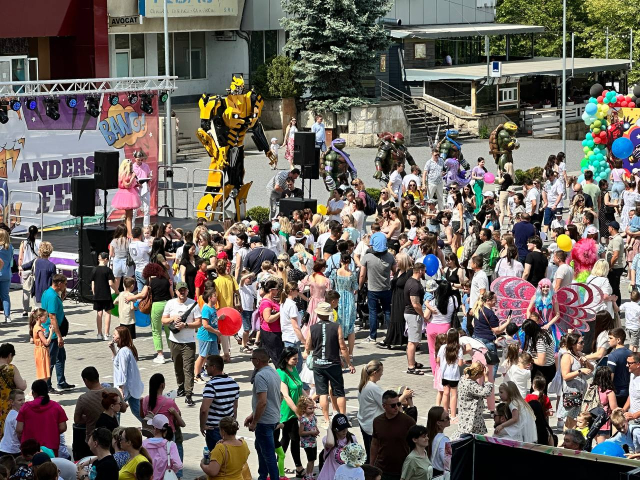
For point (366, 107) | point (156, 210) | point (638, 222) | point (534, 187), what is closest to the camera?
point (638, 222)

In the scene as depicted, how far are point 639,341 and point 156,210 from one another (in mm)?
13660

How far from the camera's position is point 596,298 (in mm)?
15969

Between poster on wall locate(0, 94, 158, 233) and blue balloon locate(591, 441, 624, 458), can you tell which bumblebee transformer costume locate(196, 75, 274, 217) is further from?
blue balloon locate(591, 441, 624, 458)

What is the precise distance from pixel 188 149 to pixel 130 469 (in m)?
29.6

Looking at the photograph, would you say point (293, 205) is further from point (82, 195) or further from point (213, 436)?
point (213, 436)

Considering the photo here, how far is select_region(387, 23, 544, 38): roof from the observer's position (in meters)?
48.4

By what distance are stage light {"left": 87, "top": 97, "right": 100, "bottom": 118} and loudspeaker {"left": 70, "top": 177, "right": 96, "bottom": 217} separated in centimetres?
474

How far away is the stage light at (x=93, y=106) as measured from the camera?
2528 cm

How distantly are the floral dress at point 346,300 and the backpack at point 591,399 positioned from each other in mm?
4092

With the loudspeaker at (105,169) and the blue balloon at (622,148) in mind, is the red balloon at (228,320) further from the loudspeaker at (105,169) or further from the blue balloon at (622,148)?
the blue balloon at (622,148)

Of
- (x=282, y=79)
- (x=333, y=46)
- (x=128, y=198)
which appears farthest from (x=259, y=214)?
(x=282, y=79)

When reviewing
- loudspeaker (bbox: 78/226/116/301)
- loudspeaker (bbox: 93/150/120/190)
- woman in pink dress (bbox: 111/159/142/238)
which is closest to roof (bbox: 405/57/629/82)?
woman in pink dress (bbox: 111/159/142/238)

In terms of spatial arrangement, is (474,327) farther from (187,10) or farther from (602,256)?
(187,10)

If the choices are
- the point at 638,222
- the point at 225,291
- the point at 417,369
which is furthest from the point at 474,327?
the point at 638,222
